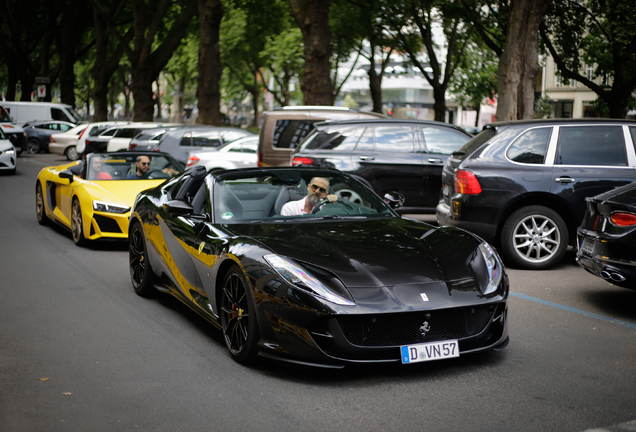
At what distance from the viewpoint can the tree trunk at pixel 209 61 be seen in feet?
88.0

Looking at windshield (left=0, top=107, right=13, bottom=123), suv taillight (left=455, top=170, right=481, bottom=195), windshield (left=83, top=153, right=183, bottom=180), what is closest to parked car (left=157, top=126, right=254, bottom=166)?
windshield (left=83, top=153, right=183, bottom=180)

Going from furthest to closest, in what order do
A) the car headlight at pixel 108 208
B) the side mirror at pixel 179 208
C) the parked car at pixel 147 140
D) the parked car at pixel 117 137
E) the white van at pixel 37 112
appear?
the white van at pixel 37 112 < the parked car at pixel 117 137 < the parked car at pixel 147 140 < the car headlight at pixel 108 208 < the side mirror at pixel 179 208

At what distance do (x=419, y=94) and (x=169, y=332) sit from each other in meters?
106

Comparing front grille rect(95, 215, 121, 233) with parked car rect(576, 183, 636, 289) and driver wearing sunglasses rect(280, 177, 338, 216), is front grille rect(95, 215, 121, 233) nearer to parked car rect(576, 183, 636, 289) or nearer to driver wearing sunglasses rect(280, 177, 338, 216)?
driver wearing sunglasses rect(280, 177, 338, 216)

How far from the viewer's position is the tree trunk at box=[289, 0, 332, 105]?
19578 millimetres

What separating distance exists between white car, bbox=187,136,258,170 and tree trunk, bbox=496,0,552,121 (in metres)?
5.65

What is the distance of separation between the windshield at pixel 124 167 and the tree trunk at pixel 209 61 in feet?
53.6

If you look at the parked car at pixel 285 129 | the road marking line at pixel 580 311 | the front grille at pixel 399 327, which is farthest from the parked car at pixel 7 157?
the front grille at pixel 399 327

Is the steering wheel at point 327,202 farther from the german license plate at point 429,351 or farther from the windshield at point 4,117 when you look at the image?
the windshield at point 4,117

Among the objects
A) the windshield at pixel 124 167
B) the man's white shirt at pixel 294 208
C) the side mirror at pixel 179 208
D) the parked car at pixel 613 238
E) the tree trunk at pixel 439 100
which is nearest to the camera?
the side mirror at pixel 179 208

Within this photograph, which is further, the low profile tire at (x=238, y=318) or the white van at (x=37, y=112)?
the white van at (x=37, y=112)

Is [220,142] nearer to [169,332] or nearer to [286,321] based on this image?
[169,332]

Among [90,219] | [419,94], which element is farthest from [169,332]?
[419,94]

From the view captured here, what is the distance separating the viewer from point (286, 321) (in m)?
4.75
